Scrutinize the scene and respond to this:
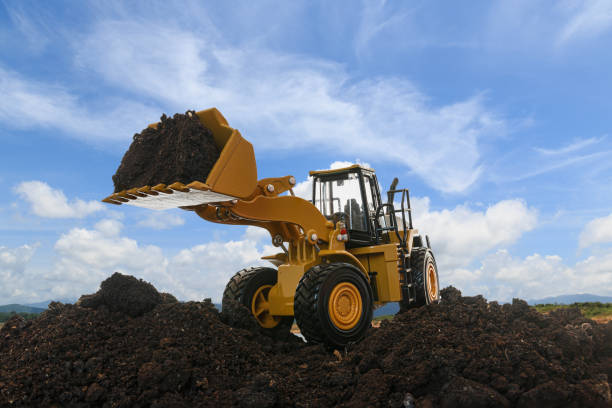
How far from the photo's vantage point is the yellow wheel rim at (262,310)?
876 cm

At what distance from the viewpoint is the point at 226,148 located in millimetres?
6770

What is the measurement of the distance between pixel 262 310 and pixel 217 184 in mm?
3172

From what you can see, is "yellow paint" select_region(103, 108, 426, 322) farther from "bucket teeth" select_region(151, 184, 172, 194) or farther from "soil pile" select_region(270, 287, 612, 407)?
"soil pile" select_region(270, 287, 612, 407)

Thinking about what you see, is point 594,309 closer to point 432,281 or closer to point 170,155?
point 432,281

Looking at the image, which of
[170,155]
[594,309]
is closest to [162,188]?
[170,155]

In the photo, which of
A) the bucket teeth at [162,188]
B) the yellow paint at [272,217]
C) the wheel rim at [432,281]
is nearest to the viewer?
the bucket teeth at [162,188]

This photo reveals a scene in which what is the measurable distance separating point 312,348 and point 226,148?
3.17 m

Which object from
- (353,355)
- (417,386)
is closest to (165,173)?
(353,355)

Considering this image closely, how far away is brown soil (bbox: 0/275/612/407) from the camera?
5547 millimetres

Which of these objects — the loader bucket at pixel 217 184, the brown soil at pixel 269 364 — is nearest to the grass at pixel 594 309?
the brown soil at pixel 269 364

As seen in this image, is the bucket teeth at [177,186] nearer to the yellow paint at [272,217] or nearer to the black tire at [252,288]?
the yellow paint at [272,217]

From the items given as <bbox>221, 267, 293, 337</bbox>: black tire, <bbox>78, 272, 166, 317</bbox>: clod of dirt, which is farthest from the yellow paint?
<bbox>78, 272, 166, 317</bbox>: clod of dirt

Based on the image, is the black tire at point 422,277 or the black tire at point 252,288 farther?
the black tire at point 422,277

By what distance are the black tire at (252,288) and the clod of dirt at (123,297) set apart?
5.10 ft
